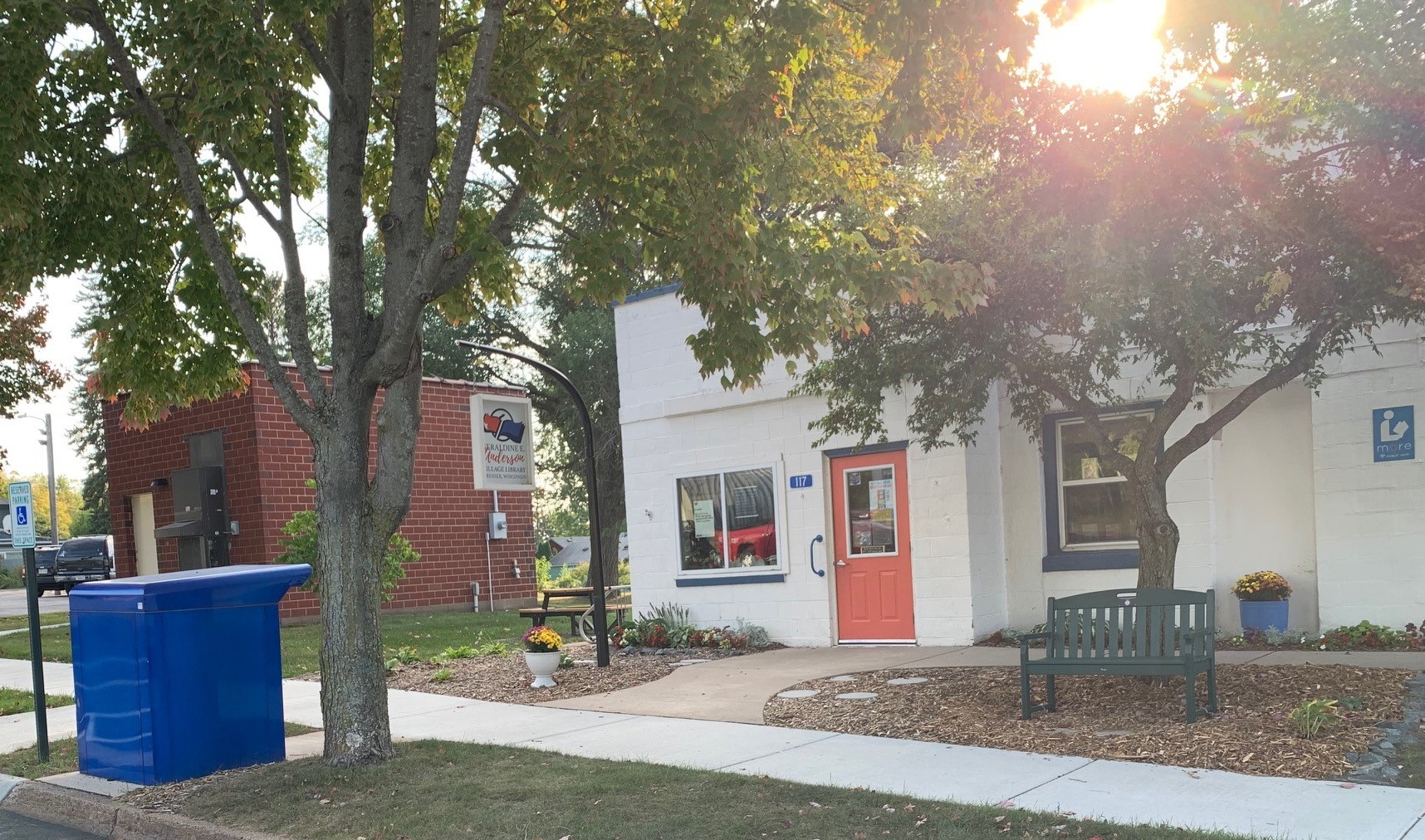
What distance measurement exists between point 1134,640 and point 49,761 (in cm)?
803

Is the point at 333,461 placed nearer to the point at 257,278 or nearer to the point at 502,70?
the point at 257,278

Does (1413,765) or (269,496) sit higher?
(269,496)

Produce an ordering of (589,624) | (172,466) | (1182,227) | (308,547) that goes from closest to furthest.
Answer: (1182,227)
(308,547)
(589,624)
(172,466)

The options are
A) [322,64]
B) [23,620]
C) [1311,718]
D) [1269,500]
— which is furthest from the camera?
[23,620]

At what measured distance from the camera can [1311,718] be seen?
23.6 ft

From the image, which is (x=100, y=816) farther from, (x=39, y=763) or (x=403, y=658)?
(x=403, y=658)

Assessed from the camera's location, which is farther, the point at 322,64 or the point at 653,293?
the point at 653,293

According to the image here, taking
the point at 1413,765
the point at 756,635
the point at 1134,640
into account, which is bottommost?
the point at 756,635

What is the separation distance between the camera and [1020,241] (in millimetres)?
8375

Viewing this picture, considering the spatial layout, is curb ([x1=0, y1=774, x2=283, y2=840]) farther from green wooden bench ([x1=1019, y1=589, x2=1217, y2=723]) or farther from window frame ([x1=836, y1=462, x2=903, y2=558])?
window frame ([x1=836, y1=462, x2=903, y2=558])

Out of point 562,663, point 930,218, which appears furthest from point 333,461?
point 562,663

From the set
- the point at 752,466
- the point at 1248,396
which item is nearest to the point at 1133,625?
the point at 1248,396

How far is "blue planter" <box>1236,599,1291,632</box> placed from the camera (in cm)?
1144

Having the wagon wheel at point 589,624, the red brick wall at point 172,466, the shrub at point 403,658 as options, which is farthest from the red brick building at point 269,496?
the shrub at point 403,658
